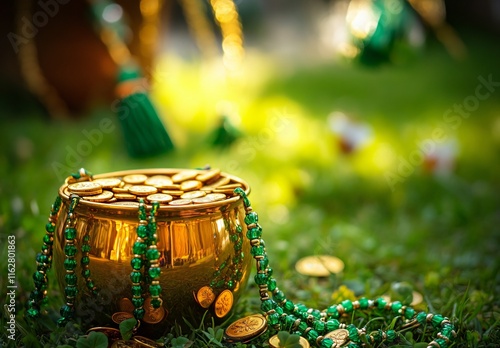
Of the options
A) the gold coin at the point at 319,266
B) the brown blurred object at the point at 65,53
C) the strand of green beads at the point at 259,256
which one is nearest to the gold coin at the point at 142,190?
the strand of green beads at the point at 259,256

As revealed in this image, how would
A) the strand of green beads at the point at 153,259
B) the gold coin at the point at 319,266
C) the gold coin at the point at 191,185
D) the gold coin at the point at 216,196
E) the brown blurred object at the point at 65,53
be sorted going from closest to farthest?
1. the strand of green beads at the point at 153,259
2. the gold coin at the point at 216,196
3. the gold coin at the point at 191,185
4. the gold coin at the point at 319,266
5. the brown blurred object at the point at 65,53

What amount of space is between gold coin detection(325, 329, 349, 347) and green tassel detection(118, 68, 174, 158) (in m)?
1.18

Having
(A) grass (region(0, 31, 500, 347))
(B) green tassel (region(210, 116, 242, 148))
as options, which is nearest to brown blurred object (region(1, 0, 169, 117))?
(A) grass (region(0, 31, 500, 347))

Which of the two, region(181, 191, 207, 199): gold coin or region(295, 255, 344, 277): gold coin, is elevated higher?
region(181, 191, 207, 199): gold coin

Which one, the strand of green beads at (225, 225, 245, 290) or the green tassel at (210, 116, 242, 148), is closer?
the strand of green beads at (225, 225, 245, 290)

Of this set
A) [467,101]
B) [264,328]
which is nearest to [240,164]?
[264,328]

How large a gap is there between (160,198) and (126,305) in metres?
0.26

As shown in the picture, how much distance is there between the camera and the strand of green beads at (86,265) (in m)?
1.35

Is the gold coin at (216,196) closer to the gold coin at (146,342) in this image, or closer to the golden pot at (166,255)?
the golden pot at (166,255)

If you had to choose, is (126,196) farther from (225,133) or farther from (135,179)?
(225,133)

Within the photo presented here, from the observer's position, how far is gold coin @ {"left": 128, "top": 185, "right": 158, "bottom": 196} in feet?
4.66

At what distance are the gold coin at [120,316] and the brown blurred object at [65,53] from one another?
2.29 meters

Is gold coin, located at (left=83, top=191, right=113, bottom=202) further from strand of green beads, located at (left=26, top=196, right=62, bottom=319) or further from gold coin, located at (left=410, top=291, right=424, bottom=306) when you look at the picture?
gold coin, located at (left=410, top=291, right=424, bottom=306)

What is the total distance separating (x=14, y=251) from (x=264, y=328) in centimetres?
86
